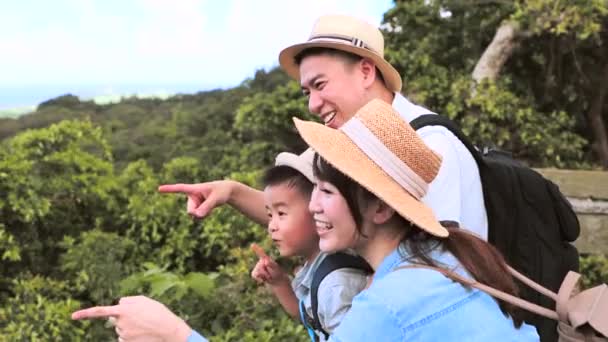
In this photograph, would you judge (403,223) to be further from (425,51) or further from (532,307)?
(425,51)

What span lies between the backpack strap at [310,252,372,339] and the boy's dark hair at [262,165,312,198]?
29 centimetres

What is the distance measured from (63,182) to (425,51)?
11.3ft

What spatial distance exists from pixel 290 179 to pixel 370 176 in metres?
0.64

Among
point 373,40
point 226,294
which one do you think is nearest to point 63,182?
point 226,294

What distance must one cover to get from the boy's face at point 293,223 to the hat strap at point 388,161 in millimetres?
572

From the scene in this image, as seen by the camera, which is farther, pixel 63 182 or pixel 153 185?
pixel 153 185

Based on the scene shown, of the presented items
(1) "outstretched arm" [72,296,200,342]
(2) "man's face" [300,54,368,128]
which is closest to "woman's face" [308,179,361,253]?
(1) "outstretched arm" [72,296,200,342]

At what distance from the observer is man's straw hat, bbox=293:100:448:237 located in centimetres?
144

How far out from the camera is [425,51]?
6.35m

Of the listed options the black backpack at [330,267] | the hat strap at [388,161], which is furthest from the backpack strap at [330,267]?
the hat strap at [388,161]

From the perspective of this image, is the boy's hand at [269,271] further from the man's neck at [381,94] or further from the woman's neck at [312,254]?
the man's neck at [381,94]

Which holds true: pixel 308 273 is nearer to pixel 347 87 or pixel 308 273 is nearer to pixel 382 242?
pixel 382 242

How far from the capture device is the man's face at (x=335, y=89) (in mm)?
2115

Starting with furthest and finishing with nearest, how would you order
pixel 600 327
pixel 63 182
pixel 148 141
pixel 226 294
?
pixel 148 141 < pixel 63 182 < pixel 226 294 < pixel 600 327
